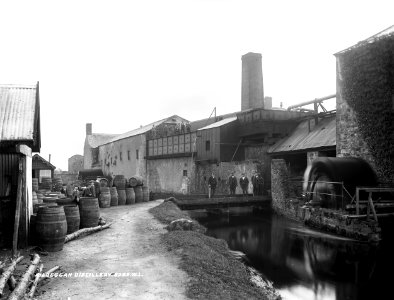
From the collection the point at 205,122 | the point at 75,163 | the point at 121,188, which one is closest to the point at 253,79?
the point at 205,122

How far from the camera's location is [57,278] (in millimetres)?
6344

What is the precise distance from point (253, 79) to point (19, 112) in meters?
27.1

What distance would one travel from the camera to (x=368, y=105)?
54.1 ft

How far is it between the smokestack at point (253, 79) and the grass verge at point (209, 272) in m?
→ 24.4

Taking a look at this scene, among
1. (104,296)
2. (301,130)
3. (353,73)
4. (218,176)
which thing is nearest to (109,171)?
(218,176)

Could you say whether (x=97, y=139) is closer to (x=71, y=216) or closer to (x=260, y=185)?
(x=260, y=185)

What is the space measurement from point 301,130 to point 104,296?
2043cm

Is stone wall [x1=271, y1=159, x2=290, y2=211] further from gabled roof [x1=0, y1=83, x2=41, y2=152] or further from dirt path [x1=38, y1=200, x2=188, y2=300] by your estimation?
gabled roof [x1=0, y1=83, x2=41, y2=152]

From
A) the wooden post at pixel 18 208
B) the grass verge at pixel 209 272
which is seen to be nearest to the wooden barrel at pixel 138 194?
the grass verge at pixel 209 272


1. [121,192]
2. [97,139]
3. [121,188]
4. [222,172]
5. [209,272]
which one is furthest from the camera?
[97,139]

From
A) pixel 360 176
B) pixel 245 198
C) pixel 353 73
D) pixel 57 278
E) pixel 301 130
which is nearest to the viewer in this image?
pixel 57 278

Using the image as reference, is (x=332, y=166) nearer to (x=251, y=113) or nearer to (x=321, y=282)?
(x=321, y=282)

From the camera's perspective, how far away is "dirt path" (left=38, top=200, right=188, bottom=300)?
5723mm

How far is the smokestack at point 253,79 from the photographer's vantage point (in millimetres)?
33031
